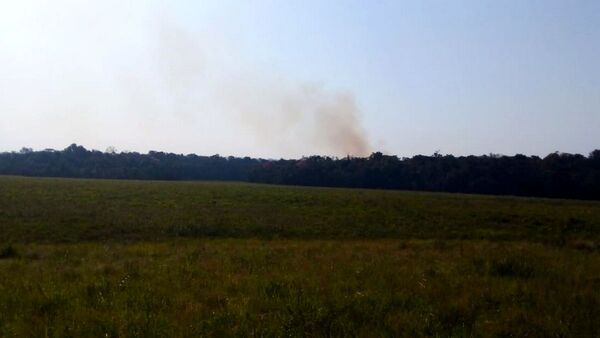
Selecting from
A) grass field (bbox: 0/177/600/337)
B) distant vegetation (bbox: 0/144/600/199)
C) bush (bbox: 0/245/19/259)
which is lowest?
bush (bbox: 0/245/19/259)

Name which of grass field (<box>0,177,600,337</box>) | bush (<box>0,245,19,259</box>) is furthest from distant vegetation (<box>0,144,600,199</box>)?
bush (<box>0,245,19,259</box>)

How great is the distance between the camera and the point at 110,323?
307 inches

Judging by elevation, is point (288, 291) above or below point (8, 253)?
above

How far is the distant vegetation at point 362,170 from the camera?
81000 millimetres

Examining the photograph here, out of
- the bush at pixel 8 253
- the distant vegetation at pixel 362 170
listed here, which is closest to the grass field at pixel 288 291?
the bush at pixel 8 253

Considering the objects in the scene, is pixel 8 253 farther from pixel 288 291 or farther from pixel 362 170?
pixel 362 170

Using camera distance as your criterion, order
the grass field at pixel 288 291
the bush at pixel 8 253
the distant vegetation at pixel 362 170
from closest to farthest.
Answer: the grass field at pixel 288 291 < the bush at pixel 8 253 < the distant vegetation at pixel 362 170

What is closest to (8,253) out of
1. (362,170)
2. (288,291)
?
(288,291)

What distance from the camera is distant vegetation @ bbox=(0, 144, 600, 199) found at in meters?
81.0

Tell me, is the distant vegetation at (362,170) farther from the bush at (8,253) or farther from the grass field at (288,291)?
the bush at (8,253)

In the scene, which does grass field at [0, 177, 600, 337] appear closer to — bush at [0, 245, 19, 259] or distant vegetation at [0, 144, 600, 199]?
bush at [0, 245, 19, 259]

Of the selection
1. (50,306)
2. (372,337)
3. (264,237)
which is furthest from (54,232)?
(372,337)

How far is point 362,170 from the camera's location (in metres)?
99.0

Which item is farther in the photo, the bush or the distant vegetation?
the distant vegetation
